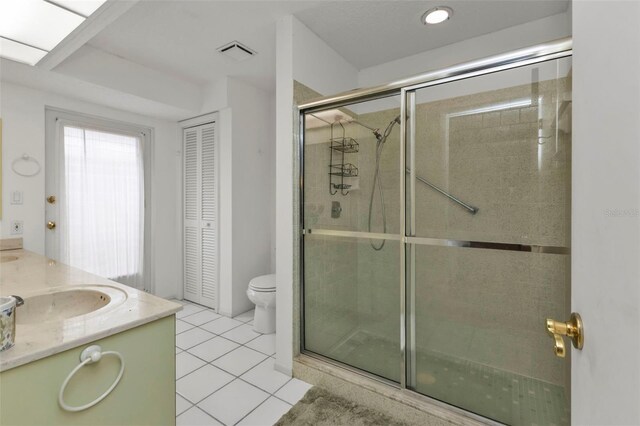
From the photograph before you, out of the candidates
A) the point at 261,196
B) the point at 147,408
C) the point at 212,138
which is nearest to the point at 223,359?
the point at 147,408

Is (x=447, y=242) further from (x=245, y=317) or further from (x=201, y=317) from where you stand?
(x=201, y=317)

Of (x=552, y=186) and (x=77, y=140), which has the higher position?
(x=77, y=140)

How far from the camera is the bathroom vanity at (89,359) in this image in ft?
2.52

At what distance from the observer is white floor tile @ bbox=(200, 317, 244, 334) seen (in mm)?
2738

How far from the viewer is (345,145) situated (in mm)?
2297

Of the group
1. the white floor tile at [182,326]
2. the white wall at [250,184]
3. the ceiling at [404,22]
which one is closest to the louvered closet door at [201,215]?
the white wall at [250,184]

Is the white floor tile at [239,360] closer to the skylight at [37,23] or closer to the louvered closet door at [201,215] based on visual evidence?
the louvered closet door at [201,215]

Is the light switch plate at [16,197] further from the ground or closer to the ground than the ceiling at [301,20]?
closer to the ground

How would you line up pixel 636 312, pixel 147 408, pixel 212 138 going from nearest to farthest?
1. pixel 636 312
2. pixel 147 408
3. pixel 212 138

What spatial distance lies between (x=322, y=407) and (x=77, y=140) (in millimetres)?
3177

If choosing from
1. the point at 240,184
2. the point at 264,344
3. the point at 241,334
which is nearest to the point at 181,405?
the point at 264,344

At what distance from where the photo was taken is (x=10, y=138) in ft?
7.74

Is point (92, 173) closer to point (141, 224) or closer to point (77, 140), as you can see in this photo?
point (77, 140)

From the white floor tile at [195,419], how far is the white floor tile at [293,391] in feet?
1.30
